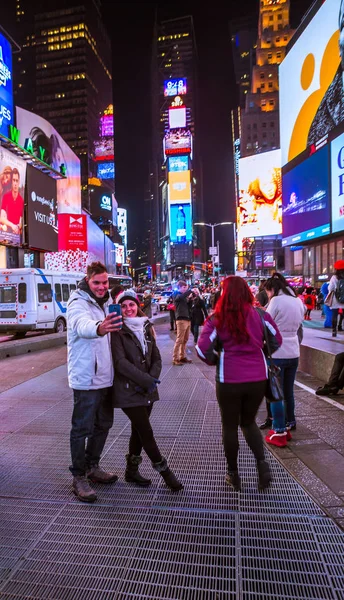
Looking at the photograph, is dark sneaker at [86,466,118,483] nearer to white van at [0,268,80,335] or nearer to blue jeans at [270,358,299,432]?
blue jeans at [270,358,299,432]

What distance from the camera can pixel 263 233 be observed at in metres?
54.8

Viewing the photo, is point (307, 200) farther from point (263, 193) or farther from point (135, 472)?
point (135, 472)

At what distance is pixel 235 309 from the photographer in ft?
11.1

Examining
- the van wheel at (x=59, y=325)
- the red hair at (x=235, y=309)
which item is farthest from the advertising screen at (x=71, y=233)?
the red hair at (x=235, y=309)

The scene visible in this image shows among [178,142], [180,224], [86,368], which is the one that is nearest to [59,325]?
[86,368]

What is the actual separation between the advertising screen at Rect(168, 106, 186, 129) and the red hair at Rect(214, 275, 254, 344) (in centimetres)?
14616

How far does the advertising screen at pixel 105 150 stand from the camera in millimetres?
114125

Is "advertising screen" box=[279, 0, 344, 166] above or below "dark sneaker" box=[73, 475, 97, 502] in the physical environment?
above

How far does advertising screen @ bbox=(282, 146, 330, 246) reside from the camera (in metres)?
27.2

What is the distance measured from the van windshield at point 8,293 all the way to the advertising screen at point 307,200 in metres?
19.6

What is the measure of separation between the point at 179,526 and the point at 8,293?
1551cm

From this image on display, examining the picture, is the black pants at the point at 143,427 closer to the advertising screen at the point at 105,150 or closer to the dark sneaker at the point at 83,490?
the dark sneaker at the point at 83,490

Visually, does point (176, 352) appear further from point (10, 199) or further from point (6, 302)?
point (10, 199)

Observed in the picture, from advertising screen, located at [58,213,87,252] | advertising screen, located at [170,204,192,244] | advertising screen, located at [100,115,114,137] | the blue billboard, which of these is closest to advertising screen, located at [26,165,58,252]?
the blue billboard
